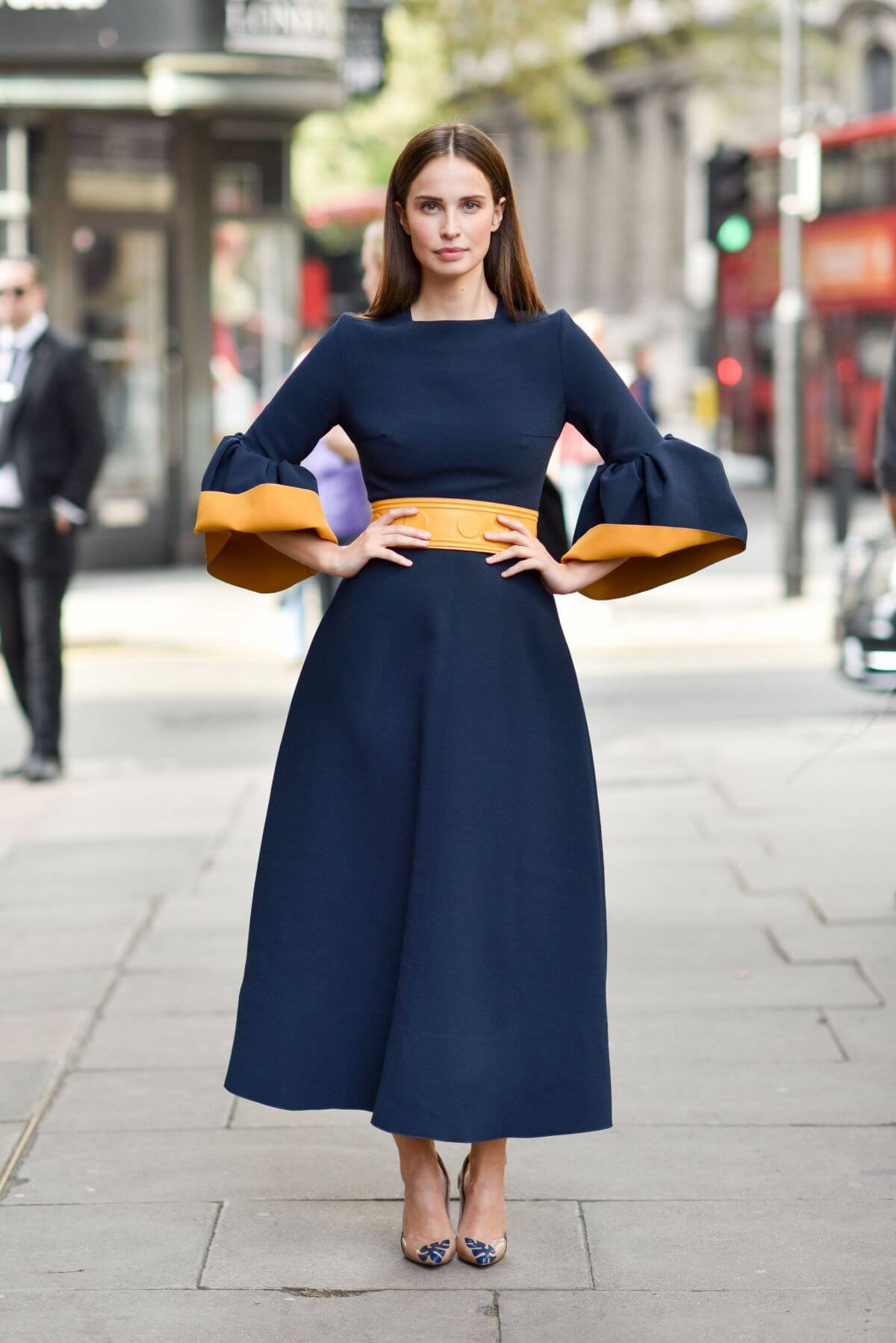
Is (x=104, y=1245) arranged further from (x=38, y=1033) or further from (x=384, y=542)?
(x=38, y=1033)

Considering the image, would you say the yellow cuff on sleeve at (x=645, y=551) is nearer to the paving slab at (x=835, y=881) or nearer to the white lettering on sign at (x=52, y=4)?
the paving slab at (x=835, y=881)

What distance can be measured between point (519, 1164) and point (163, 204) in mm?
13532

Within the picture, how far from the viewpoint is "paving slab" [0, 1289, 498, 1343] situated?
10.8 ft

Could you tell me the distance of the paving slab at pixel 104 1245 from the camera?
3.51 metres

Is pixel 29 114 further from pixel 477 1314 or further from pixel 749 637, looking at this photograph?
pixel 477 1314

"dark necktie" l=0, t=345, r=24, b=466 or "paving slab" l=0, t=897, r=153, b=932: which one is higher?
"dark necktie" l=0, t=345, r=24, b=466

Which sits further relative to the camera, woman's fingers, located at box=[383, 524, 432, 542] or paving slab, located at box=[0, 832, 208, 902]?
paving slab, located at box=[0, 832, 208, 902]

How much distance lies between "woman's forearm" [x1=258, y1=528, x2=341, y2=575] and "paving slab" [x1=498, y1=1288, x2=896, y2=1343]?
1156 millimetres

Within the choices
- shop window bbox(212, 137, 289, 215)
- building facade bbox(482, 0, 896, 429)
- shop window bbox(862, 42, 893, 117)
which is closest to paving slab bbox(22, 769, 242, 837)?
shop window bbox(212, 137, 289, 215)

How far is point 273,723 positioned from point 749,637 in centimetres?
401

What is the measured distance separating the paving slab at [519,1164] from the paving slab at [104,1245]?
71mm

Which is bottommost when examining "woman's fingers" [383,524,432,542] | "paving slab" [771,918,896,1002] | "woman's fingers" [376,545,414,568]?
"paving slab" [771,918,896,1002]

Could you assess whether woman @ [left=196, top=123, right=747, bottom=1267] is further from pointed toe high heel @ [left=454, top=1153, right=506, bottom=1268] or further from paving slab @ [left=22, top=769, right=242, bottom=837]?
paving slab @ [left=22, top=769, right=242, bottom=837]

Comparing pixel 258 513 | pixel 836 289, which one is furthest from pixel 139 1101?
pixel 836 289
